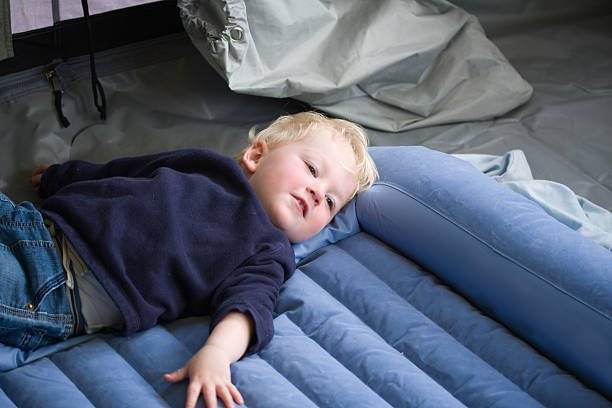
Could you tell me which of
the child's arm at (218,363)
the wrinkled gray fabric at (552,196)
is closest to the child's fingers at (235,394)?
the child's arm at (218,363)

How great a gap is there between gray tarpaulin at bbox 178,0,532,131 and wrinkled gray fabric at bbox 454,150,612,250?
0.29 metres

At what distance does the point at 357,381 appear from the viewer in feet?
3.49

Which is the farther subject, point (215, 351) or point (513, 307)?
point (513, 307)

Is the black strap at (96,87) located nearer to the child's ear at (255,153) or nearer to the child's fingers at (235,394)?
the child's ear at (255,153)

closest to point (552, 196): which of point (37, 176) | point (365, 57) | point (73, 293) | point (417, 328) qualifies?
point (417, 328)

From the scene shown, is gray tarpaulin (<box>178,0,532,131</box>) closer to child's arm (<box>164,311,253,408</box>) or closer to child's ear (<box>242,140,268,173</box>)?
child's ear (<box>242,140,268,173</box>)

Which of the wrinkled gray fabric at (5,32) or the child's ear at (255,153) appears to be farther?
the wrinkled gray fabric at (5,32)

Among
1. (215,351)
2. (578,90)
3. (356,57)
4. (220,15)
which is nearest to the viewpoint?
(215,351)

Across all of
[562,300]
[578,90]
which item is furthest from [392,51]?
[562,300]

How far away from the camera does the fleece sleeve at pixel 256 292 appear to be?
3.54 ft

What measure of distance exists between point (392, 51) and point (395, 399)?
3.45 ft

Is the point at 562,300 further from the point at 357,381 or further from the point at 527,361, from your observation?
the point at 357,381

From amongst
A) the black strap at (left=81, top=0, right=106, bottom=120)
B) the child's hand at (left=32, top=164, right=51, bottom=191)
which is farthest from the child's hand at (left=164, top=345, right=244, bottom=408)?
the black strap at (left=81, top=0, right=106, bottom=120)

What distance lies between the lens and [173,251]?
1.12 m
